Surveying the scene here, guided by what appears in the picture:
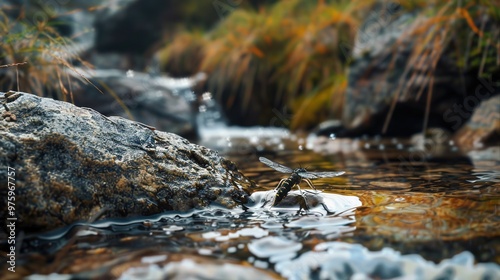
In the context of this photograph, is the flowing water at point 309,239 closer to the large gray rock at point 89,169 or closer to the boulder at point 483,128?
the large gray rock at point 89,169

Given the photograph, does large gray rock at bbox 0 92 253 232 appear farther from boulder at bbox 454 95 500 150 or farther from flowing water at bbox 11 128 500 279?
boulder at bbox 454 95 500 150

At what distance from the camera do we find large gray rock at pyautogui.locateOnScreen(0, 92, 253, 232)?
1.85 metres

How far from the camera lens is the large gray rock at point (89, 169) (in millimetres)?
1851

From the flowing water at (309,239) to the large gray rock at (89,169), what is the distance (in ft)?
0.25

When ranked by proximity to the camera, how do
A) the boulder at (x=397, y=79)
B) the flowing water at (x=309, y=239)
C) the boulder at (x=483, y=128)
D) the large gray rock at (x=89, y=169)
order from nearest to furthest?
the flowing water at (x=309, y=239) → the large gray rock at (x=89, y=169) → the boulder at (x=483, y=128) → the boulder at (x=397, y=79)

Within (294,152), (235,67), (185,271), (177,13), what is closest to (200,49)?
(235,67)

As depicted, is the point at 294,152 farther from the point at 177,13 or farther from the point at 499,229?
the point at 177,13

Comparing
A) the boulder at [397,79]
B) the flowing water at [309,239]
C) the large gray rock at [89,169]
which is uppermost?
the boulder at [397,79]

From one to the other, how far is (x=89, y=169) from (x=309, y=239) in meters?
0.97

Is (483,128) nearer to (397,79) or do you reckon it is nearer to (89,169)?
(397,79)

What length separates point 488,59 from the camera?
4.70m

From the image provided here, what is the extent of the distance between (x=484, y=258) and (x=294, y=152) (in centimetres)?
325

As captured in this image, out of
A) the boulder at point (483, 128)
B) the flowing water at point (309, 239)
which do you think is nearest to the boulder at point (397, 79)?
the boulder at point (483, 128)

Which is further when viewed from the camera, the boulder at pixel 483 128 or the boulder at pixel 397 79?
the boulder at pixel 397 79
